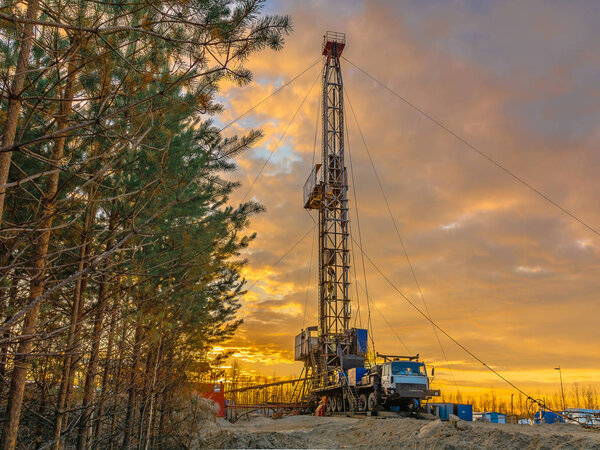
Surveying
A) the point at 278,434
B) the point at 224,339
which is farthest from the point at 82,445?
the point at 278,434

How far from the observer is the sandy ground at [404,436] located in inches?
639

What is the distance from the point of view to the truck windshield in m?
25.1

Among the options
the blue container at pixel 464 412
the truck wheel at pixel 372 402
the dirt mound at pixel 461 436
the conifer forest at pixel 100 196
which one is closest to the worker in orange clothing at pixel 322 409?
the truck wheel at pixel 372 402

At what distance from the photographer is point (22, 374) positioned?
7.18 metres

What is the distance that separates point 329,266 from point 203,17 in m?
37.8

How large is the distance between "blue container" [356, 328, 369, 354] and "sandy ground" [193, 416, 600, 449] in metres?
10.3

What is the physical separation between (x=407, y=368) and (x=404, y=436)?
17.8 ft

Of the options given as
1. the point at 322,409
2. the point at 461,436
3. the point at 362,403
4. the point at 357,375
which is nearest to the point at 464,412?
the point at 362,403

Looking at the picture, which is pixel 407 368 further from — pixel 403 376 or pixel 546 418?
pixel 546 418

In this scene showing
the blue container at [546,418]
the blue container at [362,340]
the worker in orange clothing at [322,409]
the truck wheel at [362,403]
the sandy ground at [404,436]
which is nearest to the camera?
the sandy ground at [404,436]

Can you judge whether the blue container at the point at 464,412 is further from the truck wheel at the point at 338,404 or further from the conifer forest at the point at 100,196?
the conifer forest at the point at 100,196

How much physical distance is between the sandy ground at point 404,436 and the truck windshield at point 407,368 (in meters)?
2.63

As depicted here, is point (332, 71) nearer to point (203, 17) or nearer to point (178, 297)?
point (178, 297)

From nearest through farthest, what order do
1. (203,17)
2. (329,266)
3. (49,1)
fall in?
1. (203,17)
2. (49,1)
3. (329,266)
